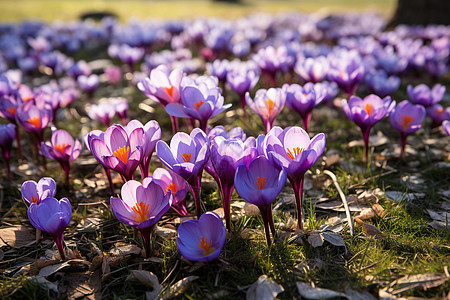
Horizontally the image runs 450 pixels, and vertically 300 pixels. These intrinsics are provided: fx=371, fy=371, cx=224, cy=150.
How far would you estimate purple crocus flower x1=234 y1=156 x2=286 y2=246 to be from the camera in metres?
1.30

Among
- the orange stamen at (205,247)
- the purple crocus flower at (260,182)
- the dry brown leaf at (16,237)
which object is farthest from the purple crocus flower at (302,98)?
the dry brown leaf at (16,237)

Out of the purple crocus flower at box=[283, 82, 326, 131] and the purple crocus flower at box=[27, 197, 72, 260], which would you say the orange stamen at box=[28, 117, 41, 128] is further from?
the purple crocus flower at box=[283, 82, 326, 131]

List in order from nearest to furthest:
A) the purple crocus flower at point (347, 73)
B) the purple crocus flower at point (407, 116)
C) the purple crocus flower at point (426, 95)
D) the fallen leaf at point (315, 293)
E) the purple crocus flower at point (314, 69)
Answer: the fallen leaf at point (315, 293) → the purple crocus flower at point (407, 116) → the purple crocus flower at point (426, 95) → the purple crocus flower at point (347, 73) → the purple crocus flower at point (314, 69)

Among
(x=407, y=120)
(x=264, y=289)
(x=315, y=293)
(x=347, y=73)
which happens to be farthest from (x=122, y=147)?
(x=347, y=73)

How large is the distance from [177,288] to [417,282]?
0.85 metres

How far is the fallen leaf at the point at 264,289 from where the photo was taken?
1.29 m

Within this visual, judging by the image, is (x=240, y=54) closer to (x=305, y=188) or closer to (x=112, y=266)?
(x=305, y=188)

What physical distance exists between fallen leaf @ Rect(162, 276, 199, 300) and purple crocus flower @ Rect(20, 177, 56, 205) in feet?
2.17

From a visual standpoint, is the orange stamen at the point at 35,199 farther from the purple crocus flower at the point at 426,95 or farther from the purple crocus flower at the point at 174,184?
the purple crocus flower at the point at 426,95

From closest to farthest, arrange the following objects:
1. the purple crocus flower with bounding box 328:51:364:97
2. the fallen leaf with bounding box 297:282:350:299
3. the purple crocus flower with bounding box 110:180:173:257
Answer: the fallen leaf with bounding box 297:282:350:299 → the purple crocus flower with bounding box 110:180:173:257 → the purple crocus flower with bounding box 328:51:364:97

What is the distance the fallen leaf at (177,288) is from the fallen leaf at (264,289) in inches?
8.8

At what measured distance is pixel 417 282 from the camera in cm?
130

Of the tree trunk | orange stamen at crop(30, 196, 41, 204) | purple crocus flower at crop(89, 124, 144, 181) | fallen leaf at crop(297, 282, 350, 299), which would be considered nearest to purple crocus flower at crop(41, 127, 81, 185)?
orange stamen at crop(30, 196, 41, 204)

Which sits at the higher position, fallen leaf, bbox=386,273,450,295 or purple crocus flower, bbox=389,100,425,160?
purple crocus flower, bbox=389,100,425,160
